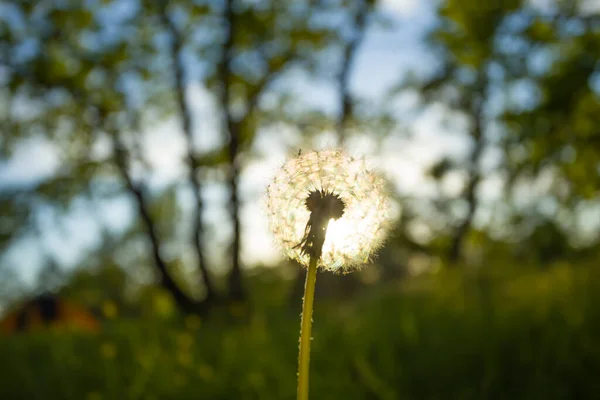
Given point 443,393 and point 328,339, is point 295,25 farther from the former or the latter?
A: point 443,393

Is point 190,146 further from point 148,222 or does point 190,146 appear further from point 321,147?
point 321,147

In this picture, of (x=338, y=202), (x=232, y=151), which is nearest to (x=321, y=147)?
(x=338, y=202)

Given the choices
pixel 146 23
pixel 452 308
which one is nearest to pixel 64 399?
pixel 452 308

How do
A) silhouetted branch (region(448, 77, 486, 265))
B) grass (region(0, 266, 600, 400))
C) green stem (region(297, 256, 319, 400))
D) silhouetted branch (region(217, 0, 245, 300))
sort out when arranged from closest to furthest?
green stem (region(297, 256, 319, 400)) < grass (region(0, 266, 600, 400)) < silhouetted branch (region(217, 0, 245, 300)) < silhouetted branch (region(448, 77, 486, 265))

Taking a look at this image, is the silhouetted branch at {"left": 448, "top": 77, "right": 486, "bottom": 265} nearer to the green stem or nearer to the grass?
the grass

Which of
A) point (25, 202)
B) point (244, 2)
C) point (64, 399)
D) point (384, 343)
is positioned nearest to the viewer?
point (64, 399)

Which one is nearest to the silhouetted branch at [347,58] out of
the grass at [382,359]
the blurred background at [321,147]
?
the blurred background at [321,147]

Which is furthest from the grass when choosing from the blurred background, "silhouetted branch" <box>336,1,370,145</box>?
"silhouetted branch" <box>336,1,370,145</box>
